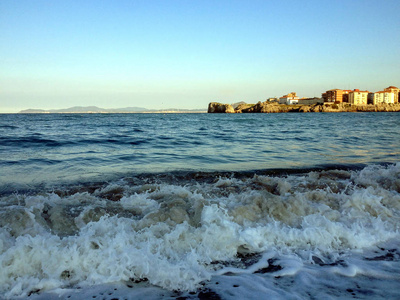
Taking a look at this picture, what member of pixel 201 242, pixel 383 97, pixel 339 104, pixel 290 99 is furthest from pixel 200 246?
pixel 290 99

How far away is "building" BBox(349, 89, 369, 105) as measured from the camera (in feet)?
423

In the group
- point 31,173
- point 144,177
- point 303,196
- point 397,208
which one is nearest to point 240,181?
point 303,196

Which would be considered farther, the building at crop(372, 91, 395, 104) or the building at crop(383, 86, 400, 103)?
the building at crop(383, 86, 400, 103)

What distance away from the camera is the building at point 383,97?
126m

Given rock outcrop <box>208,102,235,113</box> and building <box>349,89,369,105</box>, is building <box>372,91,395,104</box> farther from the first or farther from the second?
rock outcrop <box>208,102,235,113</box>

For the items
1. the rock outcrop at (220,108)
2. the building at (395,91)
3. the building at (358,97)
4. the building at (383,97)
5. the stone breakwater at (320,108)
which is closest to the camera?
the stone breakwater at (320,108)

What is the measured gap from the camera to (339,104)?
377ft

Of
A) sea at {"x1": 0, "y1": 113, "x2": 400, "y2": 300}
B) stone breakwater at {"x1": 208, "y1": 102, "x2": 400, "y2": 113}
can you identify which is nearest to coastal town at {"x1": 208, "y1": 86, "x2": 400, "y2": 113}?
stone breakwater at {"x1": 208, "y1": 102, "x2": 400, "y2": 113}

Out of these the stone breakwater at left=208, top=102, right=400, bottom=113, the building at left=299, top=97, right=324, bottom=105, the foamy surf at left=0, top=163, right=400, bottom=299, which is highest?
the building at left=299, top=97, right=324, bottom=105

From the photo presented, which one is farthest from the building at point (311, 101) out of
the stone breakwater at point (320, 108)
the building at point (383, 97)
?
the building at point (383, 97)

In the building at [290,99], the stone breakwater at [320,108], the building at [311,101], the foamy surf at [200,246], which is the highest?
the building at [290,99]

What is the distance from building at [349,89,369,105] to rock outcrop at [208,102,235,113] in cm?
5406

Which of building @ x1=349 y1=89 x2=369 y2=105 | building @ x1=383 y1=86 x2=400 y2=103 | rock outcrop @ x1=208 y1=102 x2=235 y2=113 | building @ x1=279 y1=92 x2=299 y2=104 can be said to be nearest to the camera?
building @ x1=383 y1=86 x2=400 y2=103

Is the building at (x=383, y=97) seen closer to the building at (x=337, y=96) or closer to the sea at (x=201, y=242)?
the building at (x=337, y=96)
